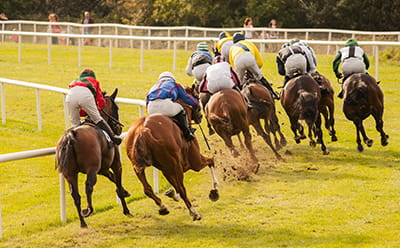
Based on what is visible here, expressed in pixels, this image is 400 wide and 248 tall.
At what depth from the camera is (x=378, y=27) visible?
36.7 m

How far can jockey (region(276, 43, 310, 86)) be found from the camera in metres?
12.7

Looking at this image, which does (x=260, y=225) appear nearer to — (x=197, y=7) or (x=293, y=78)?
(x=293, y=78)

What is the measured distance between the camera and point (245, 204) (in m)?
9.87

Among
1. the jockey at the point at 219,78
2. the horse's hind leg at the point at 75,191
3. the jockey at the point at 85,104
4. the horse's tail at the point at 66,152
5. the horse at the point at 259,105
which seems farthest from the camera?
the horse at the point at 259,105

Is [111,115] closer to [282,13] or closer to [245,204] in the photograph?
[245,204]

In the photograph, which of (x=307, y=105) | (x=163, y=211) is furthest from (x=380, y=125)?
(x=163, y=211)

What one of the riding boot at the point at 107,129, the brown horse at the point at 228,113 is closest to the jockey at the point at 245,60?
the brown horse at the point at 228,113

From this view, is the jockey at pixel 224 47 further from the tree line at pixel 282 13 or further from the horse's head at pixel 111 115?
the tree line at pixel 282 13

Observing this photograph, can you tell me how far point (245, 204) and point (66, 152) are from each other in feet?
8.25

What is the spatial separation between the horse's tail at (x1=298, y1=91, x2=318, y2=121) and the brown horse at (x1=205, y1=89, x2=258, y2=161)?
43.7 inches

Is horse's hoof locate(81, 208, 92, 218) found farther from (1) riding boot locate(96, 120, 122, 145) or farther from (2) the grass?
(1) riding boot locate(96, 120, 122, 145)

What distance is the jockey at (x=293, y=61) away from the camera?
41.7ft

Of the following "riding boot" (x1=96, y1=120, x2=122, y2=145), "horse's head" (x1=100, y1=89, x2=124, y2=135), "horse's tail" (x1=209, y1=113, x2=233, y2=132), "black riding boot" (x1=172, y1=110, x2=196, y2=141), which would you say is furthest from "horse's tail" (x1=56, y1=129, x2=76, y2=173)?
"horse's tail" (x1=209, y1=113, x2=233, y2=132)

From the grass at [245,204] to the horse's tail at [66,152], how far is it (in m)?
0.78
